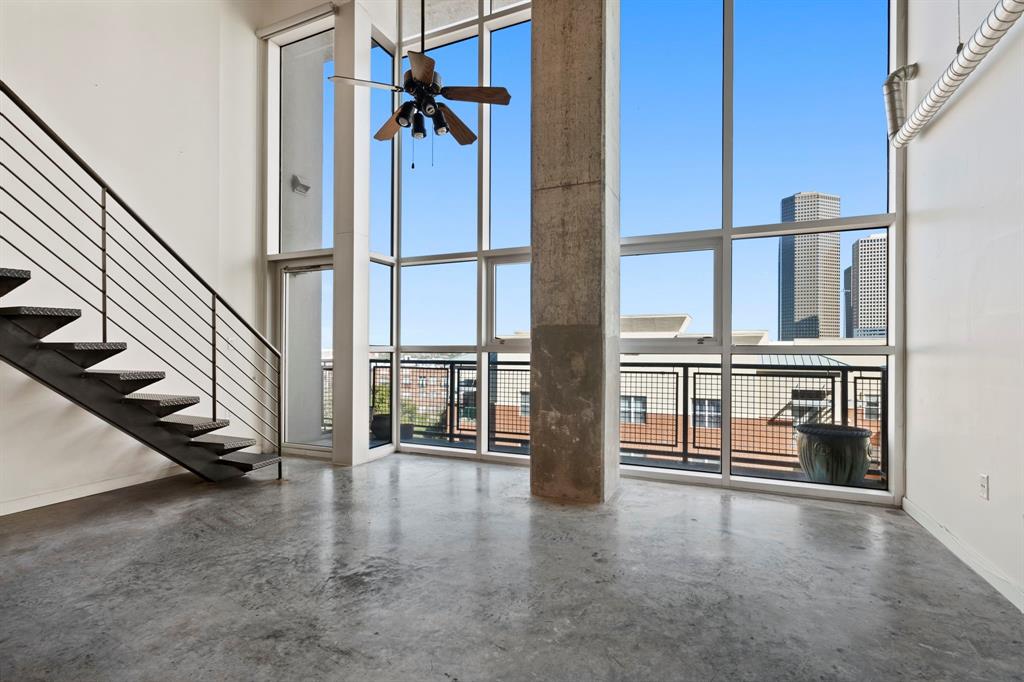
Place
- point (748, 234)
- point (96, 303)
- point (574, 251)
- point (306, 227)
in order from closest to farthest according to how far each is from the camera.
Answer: point (574, 251) < point (96, 303) < point (748, 234) < point (306, 227)

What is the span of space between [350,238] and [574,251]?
2455 millimetres

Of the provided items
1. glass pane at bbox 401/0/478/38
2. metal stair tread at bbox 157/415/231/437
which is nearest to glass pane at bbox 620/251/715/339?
glass pane at bbox 401/0/478/38

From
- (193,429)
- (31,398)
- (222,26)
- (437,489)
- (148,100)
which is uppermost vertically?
(222,26)

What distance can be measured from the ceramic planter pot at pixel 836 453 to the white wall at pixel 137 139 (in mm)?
5767

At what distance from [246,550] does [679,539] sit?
2636 mm

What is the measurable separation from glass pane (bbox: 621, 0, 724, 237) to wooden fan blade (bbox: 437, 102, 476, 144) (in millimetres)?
1557

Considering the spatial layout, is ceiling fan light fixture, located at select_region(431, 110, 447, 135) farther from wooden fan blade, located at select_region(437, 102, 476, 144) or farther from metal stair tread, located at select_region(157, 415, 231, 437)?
metal stair tread, located at select_region(157, 415, 231, 437)

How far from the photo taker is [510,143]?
16.9ft

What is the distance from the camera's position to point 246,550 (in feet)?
9.44

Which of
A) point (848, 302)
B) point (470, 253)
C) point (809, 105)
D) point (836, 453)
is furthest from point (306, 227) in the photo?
point (836, 453)

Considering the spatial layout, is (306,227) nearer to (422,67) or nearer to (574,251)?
(422,67)

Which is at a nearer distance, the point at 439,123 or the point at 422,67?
the point at 422,67

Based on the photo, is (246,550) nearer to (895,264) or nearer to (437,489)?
(437,489)

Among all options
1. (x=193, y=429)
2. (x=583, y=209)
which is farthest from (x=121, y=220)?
(x=583, y=209)
